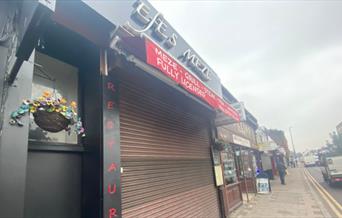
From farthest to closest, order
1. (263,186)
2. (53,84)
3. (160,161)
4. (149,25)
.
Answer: (263,186)
(160,161)
(149,25)
(53,84)

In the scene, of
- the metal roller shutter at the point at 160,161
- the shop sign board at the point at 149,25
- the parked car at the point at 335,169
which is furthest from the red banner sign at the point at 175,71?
the parked car at the point at 335,169

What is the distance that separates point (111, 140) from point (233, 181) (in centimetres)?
827

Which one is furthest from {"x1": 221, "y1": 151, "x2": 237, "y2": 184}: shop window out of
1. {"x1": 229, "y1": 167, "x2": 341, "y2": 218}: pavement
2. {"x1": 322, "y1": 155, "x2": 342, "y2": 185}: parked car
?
{"x1": 322, "y1": 155, "x2": 342, "y2": 185}: parked car

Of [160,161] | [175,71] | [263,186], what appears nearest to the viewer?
[175,71]

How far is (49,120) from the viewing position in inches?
99.7

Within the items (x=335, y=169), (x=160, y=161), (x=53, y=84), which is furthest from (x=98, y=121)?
(x=335, y=169)

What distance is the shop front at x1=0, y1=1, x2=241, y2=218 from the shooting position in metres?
2.54

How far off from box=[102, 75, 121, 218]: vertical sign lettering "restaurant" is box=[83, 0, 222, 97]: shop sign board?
1.02 m

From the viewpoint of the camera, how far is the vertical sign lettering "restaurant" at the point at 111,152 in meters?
3.34

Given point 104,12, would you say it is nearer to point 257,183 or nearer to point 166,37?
point 166,37

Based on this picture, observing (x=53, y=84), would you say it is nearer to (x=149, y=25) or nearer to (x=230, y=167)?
(x=149, y=25)

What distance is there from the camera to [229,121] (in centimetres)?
880

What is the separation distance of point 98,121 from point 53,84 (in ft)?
2.83

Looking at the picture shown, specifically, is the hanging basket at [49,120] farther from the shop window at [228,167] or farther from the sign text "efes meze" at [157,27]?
the shop window at [228,167]
